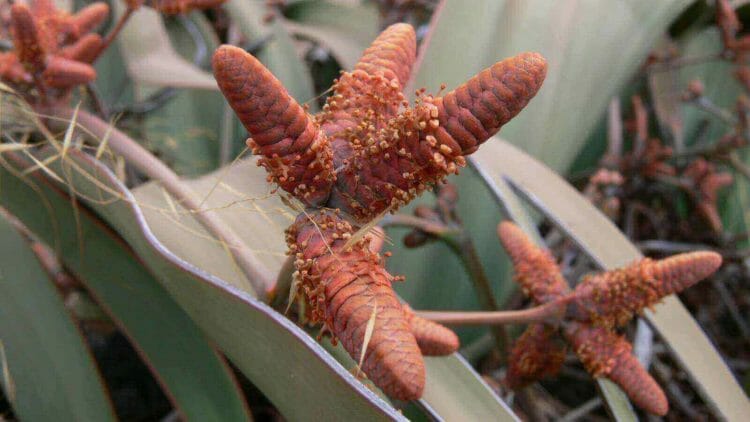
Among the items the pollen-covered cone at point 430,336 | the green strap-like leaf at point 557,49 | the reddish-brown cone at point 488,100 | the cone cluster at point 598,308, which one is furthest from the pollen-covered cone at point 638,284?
the green strap-like leaf at point 557,49

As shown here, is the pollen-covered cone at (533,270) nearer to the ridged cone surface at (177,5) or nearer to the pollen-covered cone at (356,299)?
the pollen-covered cone at (356,299)

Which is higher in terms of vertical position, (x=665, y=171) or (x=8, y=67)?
(x=8, y=67)

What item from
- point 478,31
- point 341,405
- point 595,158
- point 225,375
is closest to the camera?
point 341,405

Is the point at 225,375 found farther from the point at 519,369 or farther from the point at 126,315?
the point at 519,369

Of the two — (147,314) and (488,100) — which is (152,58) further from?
(488,100)

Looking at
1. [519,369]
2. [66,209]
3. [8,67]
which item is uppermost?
[8,67]

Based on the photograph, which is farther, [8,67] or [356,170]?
[8,67]

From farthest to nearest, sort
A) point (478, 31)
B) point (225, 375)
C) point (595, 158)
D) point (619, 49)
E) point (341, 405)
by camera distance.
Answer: point (595, 158)
point (619, 49)
point (478, 31)
point (225, 375)
point (341, 405)

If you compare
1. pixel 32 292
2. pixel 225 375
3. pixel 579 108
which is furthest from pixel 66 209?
pixel 579 108
